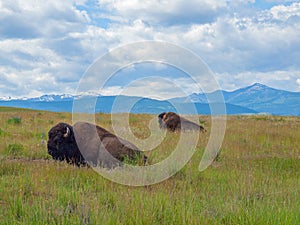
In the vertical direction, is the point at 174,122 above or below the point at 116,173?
above

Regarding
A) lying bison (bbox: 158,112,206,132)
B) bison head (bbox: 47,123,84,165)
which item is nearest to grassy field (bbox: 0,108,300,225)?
bison head (bbox: 47,123,84,165)

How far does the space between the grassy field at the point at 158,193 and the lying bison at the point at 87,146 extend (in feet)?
1.61

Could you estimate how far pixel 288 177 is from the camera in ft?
29.1

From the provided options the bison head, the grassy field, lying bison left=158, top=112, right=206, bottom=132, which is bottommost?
the grassy field

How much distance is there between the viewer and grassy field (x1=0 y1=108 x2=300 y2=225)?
16.8 feet

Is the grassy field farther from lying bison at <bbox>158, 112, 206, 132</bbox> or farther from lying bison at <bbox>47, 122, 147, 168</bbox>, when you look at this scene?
lying bison at <bbox>158, 112, 206, 132</bbox>

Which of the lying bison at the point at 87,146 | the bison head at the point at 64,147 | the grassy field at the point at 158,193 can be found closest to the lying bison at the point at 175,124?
the grassy field at the point at 158,193

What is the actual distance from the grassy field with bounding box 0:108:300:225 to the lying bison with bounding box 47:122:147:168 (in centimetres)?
49

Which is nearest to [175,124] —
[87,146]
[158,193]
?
[87,146]

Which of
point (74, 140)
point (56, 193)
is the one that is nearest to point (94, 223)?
point (56, 193)

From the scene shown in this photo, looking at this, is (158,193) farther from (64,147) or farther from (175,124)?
(175,124)

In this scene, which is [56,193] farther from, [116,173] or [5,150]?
[5,150]

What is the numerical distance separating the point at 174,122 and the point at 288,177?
31.7 ft

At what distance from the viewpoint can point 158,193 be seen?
6551 millimetres
